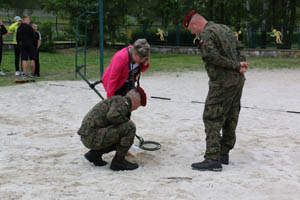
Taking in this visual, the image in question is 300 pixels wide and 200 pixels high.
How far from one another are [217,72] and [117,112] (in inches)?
44.6

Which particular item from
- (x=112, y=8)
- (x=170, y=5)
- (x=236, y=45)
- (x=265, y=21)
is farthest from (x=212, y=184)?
(x=170, y=5)

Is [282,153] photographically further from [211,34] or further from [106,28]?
[106,28]

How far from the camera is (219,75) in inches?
169

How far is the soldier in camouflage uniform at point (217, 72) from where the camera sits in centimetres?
421

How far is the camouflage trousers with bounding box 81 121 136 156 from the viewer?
4195mm

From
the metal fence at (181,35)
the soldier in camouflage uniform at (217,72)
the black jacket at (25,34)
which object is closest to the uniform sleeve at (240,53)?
the soldier in camouflage uniform at (217,72)

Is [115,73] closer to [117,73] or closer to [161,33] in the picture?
[117,73]

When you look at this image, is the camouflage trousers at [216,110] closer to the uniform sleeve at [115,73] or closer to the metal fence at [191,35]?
the uniform sleeve at [115,73]

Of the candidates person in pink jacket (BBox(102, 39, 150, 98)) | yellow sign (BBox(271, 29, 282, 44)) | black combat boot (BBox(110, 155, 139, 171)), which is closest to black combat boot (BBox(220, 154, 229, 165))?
black combat boot (BBox(110, 155, 139, 171))

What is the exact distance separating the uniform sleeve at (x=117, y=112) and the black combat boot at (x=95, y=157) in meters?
0.47

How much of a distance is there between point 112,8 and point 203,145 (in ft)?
66.2

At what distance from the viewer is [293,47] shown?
70.6 feet

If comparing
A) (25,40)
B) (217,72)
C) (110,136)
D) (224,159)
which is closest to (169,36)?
(25,40)

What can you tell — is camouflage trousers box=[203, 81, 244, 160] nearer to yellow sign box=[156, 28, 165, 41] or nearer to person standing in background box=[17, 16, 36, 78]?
person standing in background box=[17, 16, 36, 78]
